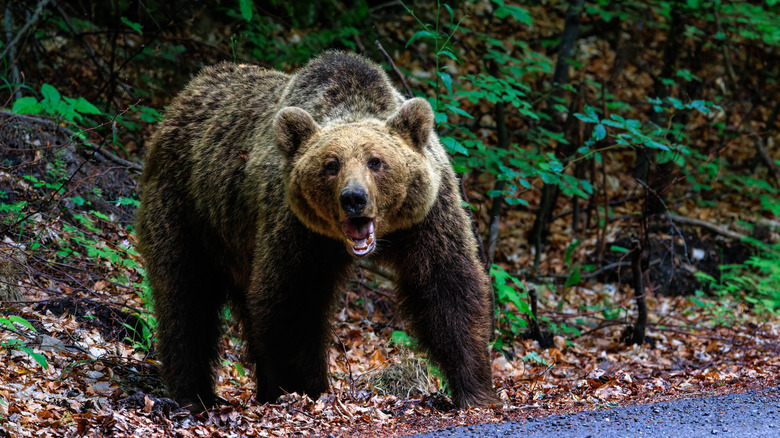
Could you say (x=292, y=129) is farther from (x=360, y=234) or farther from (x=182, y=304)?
(x=182, y=304)

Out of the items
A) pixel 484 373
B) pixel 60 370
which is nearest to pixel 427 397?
pixel 484 373

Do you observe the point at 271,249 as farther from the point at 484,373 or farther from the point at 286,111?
the point at 484,373

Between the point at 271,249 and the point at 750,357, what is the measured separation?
15.8ft

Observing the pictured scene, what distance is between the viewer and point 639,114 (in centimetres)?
1380

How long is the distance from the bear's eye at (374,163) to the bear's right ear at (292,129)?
0.58m

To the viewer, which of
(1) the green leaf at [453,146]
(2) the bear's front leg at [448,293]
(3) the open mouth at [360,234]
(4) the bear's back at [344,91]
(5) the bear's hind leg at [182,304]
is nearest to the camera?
(3) the open mouth at [360,234]

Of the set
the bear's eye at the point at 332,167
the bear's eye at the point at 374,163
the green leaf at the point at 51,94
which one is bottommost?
the green leaf at the point at 51,94

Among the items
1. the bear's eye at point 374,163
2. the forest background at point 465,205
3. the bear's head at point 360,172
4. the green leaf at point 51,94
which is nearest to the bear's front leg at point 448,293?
the bear's head at point 360,172

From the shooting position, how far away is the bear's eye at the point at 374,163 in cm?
466

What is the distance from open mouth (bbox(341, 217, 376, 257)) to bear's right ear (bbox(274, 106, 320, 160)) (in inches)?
29.2

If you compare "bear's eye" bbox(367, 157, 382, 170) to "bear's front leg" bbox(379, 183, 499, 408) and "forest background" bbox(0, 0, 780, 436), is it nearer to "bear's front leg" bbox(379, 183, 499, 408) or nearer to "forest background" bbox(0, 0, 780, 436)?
"bear's front leg" bbox(379, 183, 499, 408)

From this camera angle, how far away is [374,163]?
469 centimetres

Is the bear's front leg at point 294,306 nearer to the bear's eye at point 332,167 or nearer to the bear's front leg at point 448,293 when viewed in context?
the bear's front leg at point 448,293

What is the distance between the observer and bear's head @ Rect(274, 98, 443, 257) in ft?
15.0
